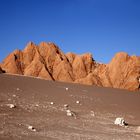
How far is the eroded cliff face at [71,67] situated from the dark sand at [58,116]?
52.8 meters

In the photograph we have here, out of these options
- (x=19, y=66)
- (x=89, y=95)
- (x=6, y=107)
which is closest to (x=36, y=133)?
(x=6, y=107)

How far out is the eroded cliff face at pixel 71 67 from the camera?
237 ft

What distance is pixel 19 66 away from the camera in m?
79.8

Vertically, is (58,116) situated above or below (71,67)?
below

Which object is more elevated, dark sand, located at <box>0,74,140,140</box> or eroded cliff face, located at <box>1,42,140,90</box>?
eroded cliff face, located at <box>1,42,140,90</box>

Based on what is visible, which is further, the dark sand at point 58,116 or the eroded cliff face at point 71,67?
the eroded cliff face at point 71,67

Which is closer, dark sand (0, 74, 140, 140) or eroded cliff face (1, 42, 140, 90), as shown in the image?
dark sand (0, 74, 140, 140)

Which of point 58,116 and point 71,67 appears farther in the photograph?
point 71,67

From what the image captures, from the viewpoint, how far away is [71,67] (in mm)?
81375

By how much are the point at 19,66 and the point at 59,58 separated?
10874 mm

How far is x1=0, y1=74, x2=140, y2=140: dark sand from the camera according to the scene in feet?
24.8

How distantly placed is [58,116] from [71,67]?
7109 centimetres

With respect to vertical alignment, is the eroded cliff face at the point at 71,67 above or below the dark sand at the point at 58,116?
above

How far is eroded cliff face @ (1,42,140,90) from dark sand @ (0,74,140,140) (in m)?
52.8
